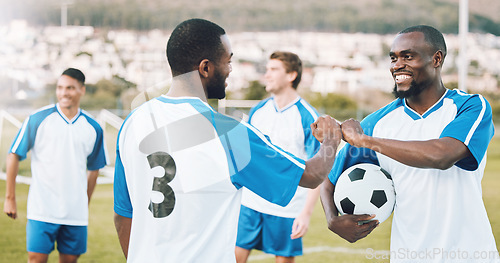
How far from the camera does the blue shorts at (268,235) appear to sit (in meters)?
4.82

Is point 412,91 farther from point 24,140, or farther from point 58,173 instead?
point 24,140

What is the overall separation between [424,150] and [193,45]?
3.81 feet

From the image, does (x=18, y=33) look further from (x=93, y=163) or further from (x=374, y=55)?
(x=93, y=163)

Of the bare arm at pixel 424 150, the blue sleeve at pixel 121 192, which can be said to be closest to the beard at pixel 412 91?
the bare arm at pixel 424 150

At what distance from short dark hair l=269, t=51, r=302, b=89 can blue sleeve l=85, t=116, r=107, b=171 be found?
6.32 feet

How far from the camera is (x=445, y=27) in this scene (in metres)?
58.6

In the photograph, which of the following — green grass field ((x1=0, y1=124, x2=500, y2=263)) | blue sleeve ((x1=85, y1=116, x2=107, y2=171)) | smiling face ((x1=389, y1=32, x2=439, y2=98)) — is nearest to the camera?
smiling face ((x1=389, y1=32, x2=439, y2=98))

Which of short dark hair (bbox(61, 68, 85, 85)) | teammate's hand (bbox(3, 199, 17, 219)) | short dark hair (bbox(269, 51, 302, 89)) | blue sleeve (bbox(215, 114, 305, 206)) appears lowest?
teammate's hand (bbox(3, 199, 17, 219))

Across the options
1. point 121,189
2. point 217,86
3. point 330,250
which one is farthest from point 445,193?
point 330,250

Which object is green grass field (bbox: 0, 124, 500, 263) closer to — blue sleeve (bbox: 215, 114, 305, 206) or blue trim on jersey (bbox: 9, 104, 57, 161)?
blue trim on jersey (bbox: 9, 104, 57, 161)

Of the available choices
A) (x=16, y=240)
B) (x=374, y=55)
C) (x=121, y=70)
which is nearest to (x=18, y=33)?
(x=121, y=70)

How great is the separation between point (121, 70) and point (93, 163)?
46732mm

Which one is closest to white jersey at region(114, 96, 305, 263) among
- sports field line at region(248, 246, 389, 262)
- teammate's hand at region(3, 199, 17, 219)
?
teammate's hand at region(3, 199, 17, 219)

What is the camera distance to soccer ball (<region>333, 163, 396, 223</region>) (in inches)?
108
